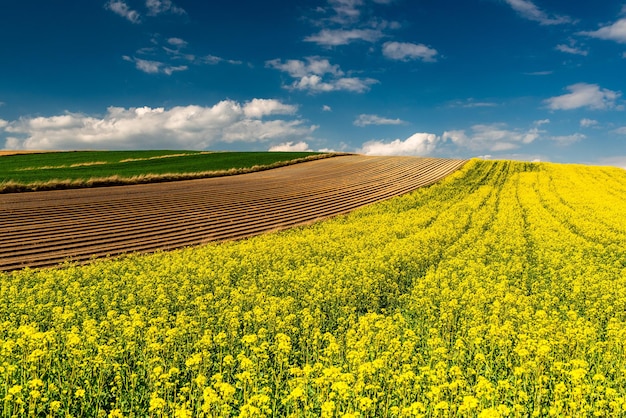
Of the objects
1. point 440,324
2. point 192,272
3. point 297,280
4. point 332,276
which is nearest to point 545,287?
point 440,324

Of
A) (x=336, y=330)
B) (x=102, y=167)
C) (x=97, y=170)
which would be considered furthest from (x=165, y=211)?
(x=102, y=167)

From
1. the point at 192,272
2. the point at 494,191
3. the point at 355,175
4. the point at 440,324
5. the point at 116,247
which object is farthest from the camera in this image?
the point at 355,175

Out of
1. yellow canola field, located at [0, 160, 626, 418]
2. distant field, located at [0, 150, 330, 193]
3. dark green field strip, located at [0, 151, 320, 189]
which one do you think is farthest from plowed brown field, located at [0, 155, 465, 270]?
dark green field strip, located at [0, 151, 320, 189]

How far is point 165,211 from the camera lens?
94.7 ft

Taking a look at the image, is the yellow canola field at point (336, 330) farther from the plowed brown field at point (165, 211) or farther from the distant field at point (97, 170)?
the distant field at point (97, 170)

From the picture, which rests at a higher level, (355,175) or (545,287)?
(355,175)

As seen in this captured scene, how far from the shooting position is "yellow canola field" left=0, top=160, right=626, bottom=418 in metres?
6.74

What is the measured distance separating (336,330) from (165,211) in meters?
21.7

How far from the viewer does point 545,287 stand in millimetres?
14289

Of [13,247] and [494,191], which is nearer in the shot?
[13,247]

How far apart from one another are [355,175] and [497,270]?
33.7 m

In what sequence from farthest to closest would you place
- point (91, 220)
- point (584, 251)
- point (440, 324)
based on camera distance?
point (91, 220), point (584, 251), point (440, 324)

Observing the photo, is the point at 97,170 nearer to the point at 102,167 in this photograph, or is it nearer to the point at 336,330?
the point at 102,167

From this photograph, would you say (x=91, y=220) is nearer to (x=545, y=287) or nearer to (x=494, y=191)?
(x=545, y=287)
